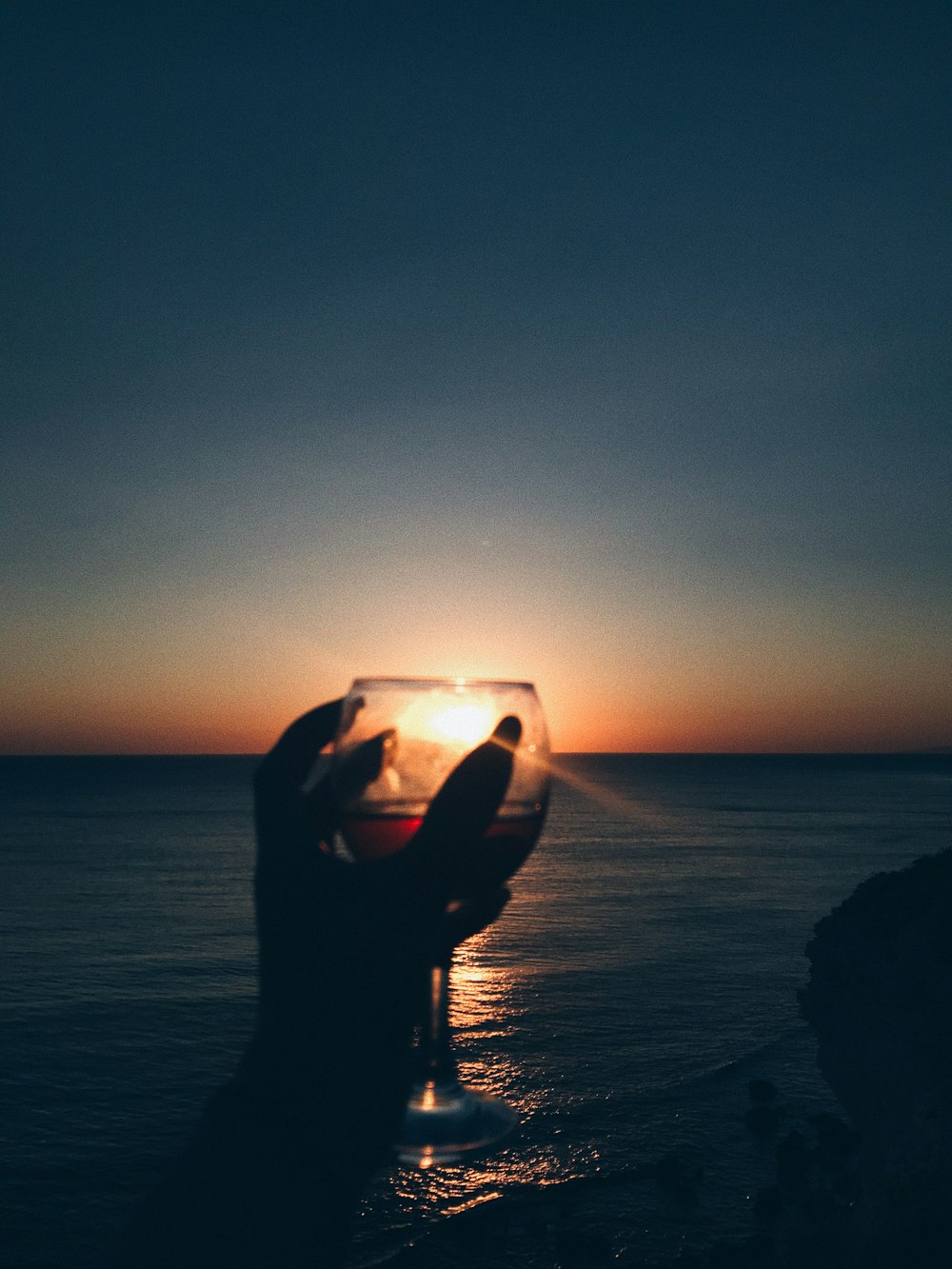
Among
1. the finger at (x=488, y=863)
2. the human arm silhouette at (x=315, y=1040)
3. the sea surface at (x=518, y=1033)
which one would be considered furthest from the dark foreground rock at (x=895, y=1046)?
the human arm silhouette at (x=315, y=1040)

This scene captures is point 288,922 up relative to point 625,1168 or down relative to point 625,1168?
up

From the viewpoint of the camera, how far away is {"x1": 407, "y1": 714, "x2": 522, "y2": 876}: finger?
4.38 feet

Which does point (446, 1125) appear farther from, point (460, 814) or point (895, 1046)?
point (895, 1046)

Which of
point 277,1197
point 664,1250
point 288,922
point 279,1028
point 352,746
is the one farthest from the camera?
point 664,1250

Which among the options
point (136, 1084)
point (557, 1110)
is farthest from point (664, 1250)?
point (136, 1084)

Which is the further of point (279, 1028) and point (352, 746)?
point (352, 746)

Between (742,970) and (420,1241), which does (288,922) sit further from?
(742,970)

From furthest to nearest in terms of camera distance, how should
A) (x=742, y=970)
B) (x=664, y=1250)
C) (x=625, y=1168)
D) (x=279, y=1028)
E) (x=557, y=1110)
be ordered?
(x=742, y=970) → (x=557, y=1110) → (x=625, y=1168) → (x=664, y=1250) → (x=279, y=1028)

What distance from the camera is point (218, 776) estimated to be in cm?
16900

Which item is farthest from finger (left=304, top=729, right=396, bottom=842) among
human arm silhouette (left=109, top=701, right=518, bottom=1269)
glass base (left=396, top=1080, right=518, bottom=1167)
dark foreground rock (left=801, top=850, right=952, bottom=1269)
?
dark foreground rock (left=801, top=850, right=952, bottom=1269)

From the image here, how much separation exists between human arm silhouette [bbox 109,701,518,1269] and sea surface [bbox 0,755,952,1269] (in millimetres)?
486

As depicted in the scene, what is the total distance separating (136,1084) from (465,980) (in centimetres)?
1179

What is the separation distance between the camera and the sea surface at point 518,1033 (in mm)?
13359

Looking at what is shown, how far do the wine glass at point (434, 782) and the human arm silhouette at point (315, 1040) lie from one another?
17 cm
